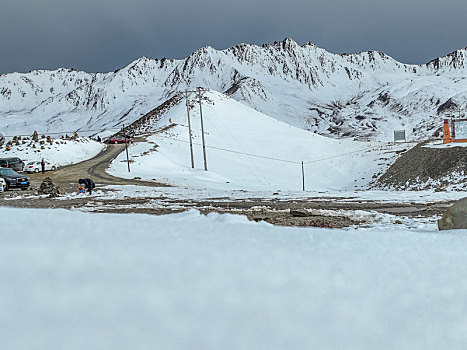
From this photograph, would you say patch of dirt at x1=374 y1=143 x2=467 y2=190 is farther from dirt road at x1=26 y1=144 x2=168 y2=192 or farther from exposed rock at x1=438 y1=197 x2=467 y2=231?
exposed rock at x1=438 y1=197 x2=467 y2=231

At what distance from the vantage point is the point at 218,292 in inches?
92.0

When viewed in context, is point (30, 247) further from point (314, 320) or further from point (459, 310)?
point (459, 310)

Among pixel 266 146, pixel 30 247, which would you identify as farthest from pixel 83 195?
pixel 266 146

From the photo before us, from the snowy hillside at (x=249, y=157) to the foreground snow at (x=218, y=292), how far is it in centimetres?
2916

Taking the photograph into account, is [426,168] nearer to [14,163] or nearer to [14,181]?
[14,181]

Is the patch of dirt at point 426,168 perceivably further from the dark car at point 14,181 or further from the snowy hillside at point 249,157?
the dark car at point 14,181

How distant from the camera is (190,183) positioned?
33062 mm

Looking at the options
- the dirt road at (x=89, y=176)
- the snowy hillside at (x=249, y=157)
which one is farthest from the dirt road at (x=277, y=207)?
the snowy hillside at (x=249, y=157)

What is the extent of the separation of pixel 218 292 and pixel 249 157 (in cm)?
5216

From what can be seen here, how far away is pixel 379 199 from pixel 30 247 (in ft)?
53.9

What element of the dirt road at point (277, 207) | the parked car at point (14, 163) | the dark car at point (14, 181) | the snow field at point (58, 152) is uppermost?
the snow field at point (58, 152)

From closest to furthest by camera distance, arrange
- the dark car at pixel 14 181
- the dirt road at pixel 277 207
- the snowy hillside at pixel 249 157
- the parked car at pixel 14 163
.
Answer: the dirt road at pixel 277 207, the dark car at pixel 14 181, the snowy hillside at pixel 249 157, the parked car at pixel 14 163

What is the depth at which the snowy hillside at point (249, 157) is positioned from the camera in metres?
39.6

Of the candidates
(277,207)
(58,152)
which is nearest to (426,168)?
(277,207)
